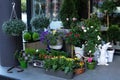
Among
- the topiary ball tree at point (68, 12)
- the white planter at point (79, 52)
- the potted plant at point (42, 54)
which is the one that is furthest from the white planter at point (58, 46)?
the topiary ball tree at point (68, 12)

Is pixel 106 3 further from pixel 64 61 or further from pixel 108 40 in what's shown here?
pixel 64 61

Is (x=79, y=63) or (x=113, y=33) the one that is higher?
(x=113, y=33)

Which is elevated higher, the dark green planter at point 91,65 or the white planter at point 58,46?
the white planter at point 58,46

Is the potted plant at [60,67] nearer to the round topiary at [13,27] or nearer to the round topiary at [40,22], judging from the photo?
the round topiary at [13,27]

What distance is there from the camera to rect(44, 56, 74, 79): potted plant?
13.1 feet

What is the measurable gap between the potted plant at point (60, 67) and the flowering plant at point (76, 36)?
0.58 meters

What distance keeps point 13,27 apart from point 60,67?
3.44 ft

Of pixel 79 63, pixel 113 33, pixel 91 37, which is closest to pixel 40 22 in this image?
pixel 91 37

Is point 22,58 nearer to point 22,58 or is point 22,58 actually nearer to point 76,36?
point 22,58

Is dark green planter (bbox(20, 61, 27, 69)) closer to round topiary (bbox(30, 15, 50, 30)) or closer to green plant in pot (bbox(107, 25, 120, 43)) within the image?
round topiary (bbox(30, 15, 50, 30))

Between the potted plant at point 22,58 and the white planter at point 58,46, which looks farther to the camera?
the white planter at point 58,46

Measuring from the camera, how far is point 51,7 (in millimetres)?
6539

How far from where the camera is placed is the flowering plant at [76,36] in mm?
4598

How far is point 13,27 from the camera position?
4.24 meters
